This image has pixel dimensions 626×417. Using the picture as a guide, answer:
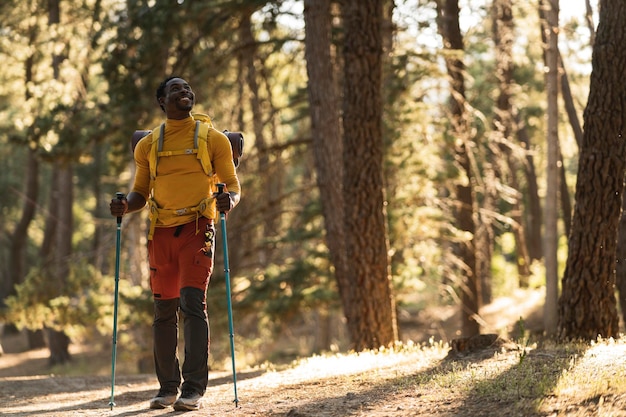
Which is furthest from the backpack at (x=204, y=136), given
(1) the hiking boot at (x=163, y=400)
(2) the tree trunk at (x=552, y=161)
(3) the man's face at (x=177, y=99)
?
(2) the tree trunk at (x=552, y=161)

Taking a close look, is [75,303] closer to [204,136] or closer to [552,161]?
[552,161]

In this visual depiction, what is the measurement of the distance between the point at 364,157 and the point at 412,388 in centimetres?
489

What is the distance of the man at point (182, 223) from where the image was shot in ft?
20.5

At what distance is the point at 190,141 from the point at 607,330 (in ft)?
15.4

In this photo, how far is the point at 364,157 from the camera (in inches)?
424

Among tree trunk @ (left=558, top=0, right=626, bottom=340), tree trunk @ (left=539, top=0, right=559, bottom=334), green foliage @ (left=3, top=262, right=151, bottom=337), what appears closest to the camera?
tree trunk @ (left=558, top=0, right=626, bottom=340)

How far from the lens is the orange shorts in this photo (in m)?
6.25

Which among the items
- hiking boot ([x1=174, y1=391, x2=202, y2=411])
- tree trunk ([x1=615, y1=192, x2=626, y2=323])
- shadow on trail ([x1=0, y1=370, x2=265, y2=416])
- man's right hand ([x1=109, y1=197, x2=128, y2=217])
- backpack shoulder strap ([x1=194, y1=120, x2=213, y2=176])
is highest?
backpack shoulder strap ([x1=194, y1=120, x2=213, y2=176])

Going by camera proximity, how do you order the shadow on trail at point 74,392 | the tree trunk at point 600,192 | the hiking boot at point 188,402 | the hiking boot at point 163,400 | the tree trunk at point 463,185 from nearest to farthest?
the hiking boot at point 188,402 → the hiking boot at point 163,400 → the shadow on trail at point 74,392 → the tree trunk at point 600,192 → the tree trunk at point 463,185

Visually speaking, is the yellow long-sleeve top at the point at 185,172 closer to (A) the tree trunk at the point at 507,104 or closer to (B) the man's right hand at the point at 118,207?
(B) the man's right hand at the point at 118,207

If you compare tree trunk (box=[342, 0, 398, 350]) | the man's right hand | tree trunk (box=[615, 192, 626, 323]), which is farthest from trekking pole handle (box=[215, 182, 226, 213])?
tree trunk (box=[615, 192, 626, 323])

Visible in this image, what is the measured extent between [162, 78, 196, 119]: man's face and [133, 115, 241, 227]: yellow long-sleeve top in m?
0.06

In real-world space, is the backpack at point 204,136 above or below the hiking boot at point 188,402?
above

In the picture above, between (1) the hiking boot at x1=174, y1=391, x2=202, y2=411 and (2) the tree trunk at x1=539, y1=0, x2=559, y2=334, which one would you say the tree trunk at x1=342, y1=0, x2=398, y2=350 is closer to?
(2) the tree trunk at x1=539, y1=0, x2=559, y2=334
